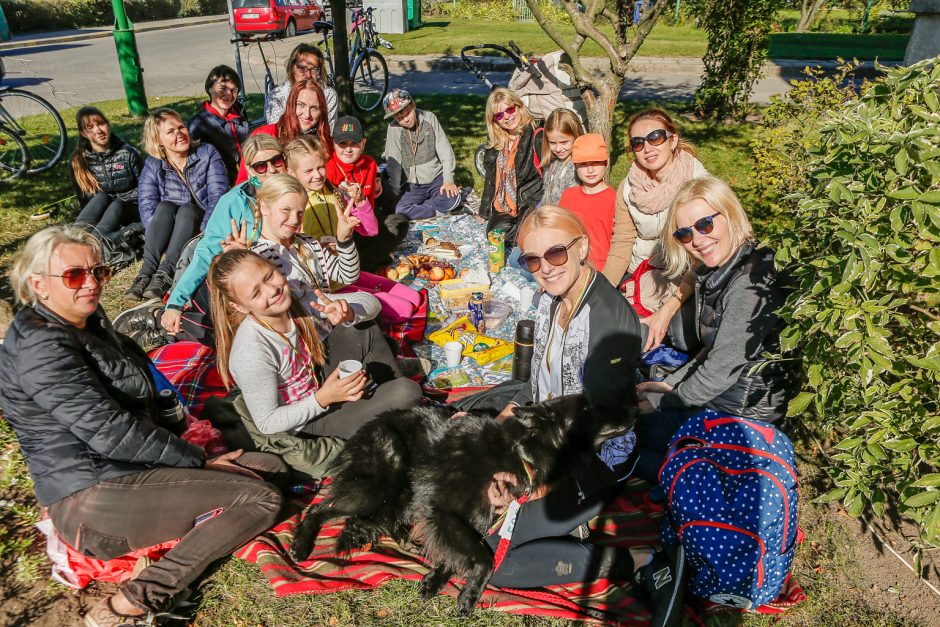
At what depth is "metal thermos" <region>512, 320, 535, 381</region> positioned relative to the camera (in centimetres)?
416

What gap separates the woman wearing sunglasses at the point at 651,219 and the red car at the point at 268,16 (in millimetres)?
16022

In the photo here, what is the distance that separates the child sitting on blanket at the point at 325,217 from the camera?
191 inches

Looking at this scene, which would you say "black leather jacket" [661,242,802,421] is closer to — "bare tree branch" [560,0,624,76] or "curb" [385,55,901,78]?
"bare tree branch" [560,0,624,76]

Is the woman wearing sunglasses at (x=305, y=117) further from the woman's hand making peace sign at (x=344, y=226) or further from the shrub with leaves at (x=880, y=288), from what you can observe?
the shrub with leaves at (x=880, y=288)

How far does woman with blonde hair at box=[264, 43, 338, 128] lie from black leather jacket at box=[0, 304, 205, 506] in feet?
14.9

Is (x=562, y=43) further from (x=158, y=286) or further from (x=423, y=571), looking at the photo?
(x=423, y=571)

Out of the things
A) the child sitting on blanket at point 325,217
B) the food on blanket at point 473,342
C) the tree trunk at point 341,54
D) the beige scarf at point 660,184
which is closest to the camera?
the beige scarf at point 660,184

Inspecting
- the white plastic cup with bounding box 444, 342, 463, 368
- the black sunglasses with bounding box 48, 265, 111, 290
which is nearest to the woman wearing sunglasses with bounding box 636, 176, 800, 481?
the white plastic cup with bounding box 444, 342, 463, 368

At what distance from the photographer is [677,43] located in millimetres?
17656

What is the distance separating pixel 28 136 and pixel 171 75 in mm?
7933

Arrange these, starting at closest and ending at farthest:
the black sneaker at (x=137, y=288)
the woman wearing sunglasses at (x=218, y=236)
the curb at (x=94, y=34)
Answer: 1. the woman wearing sunglasses at (x=218, y=236)
2. the black sneaker at (x=137, y=288)
3. the curb at (x=94, y=34)

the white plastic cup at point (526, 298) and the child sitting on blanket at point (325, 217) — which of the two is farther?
the white plastic cup at point (526, 298)

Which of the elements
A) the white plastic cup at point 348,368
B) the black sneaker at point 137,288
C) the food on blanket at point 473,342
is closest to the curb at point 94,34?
the black sneaker at point 137,288

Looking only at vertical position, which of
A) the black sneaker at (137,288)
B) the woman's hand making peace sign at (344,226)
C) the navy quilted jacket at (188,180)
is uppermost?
the navy quilted jacket at (188,180)
